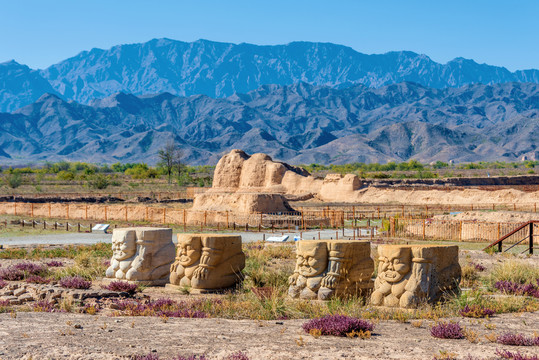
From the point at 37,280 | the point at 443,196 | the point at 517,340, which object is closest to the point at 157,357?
the point at 517,340

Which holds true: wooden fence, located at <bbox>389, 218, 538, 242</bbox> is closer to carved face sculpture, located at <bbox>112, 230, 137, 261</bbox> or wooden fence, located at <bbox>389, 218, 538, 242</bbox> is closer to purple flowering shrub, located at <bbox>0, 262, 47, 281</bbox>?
carved face sculpture, located at <bbox>112, 230, 137, 261</bbox>

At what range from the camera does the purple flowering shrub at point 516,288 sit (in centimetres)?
1385

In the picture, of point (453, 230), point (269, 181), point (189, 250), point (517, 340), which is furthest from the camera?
point (269, 181)

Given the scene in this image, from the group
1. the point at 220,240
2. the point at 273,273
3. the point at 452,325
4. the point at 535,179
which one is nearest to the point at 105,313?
the point at 220,240

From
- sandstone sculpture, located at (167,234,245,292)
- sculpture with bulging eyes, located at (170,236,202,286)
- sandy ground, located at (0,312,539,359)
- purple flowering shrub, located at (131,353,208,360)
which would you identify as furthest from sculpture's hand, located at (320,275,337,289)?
purple flowering shrub, located at (131,353,208,360)

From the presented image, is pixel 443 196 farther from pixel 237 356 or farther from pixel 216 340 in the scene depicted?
pixel 237 356

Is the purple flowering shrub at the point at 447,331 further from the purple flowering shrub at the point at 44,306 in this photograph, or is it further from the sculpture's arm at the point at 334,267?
the purple flowering shrub at the point at 44,306

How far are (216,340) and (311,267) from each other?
422 cm

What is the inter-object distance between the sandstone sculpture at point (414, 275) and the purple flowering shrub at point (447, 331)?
7.51 feet

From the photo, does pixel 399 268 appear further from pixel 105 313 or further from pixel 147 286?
pixel 147 286

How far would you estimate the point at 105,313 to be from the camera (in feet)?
40.3

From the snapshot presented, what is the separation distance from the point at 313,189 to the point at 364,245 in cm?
4771

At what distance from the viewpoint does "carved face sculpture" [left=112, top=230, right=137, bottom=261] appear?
16.3 m

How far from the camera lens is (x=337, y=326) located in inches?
380
